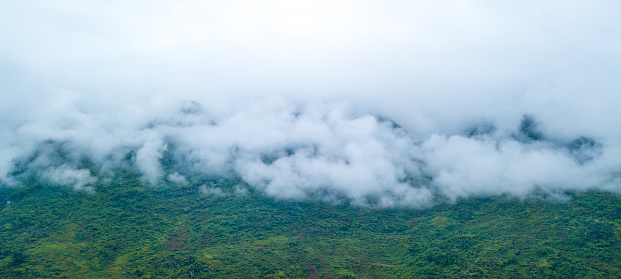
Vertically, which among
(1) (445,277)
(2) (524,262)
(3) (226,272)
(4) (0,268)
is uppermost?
(2) (524,262)

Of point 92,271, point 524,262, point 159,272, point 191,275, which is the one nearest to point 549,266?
point 524,262

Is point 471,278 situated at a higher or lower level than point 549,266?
lower

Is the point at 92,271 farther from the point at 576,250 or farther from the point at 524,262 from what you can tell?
the point at 576,250

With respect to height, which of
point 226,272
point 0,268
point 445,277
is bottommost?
point 0,268

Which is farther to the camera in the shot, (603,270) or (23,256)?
(23,256)

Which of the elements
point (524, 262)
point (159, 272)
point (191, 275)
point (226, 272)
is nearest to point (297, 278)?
point (226, 272)

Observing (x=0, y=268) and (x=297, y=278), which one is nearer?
(x=0, y=268)

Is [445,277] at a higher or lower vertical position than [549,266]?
lower

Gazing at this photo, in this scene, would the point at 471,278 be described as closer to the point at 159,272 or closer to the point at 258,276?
the point at 258,276
